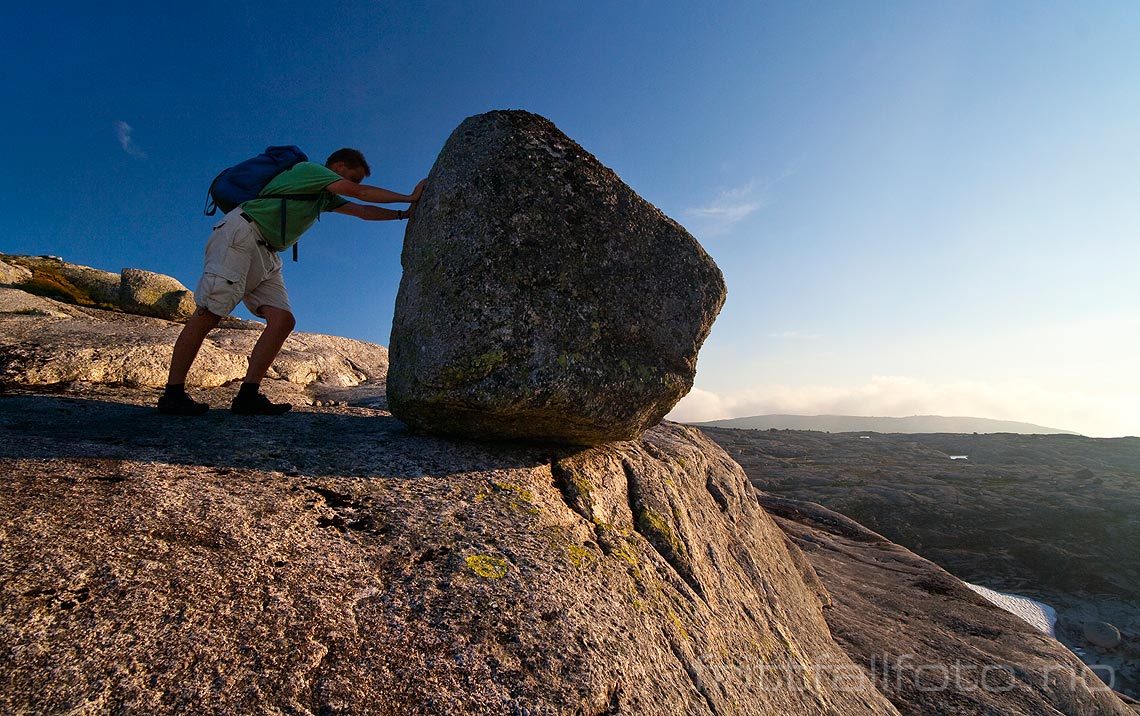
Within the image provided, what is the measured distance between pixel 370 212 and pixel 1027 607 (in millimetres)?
28532

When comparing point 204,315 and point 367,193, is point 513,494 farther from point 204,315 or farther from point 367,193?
point 204,315

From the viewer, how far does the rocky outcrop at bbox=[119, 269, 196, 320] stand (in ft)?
51.9

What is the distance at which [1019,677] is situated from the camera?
813 centimetres

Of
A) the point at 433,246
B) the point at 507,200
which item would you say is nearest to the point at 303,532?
the point at 433,246

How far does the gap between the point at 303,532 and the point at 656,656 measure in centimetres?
278

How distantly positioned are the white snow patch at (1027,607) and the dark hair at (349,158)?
24.8 m

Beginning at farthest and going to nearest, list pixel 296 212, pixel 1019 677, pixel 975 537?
pixel 975 537 → pixel 1019 677 → pixel 296 212

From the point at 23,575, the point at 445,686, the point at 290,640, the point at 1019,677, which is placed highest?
the point at 23,575

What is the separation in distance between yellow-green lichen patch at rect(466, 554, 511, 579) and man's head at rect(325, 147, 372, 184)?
5349mm

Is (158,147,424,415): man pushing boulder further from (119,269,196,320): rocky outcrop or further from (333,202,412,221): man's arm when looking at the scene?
(119,269,196,320): rocky outcrop

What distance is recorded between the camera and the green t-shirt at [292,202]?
6.32 meters

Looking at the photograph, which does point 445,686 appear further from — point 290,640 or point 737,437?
point 737,437

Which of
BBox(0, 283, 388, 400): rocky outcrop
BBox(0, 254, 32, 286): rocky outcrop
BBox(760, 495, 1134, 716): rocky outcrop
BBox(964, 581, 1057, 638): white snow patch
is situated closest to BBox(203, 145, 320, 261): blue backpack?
BBox(0, 283, 388, 400): rocky outcrop

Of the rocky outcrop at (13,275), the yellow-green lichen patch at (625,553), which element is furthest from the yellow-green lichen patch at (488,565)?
the rocky outcrop at (13,275)
